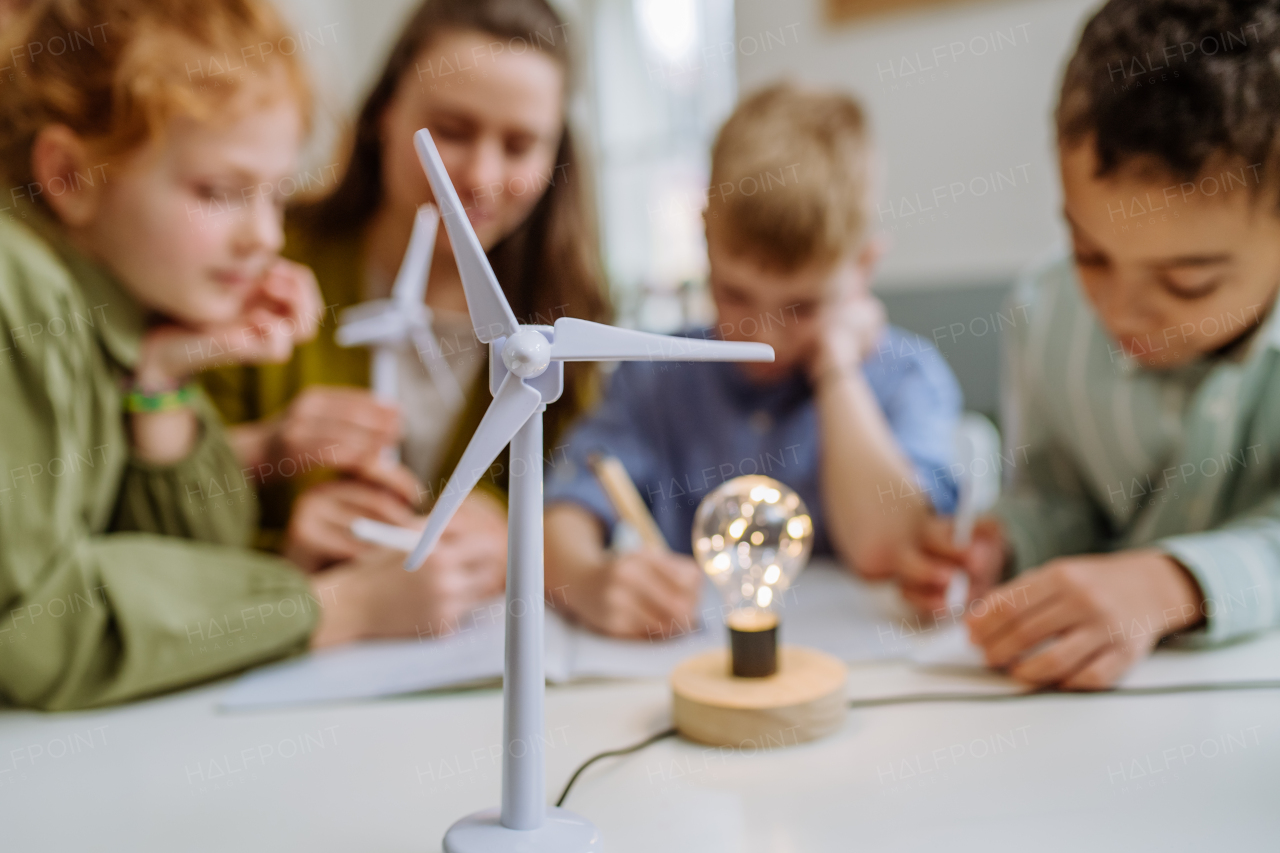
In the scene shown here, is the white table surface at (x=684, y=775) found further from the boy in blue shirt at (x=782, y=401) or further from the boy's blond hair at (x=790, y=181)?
the boy's blond hair at (x=790, y=181)

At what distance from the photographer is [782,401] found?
0.86m

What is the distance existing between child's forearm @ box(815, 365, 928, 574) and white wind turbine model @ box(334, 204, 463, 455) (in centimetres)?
35

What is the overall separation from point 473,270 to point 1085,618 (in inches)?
15.7

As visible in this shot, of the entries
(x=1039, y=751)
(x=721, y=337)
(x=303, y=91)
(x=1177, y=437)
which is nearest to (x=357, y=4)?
(x=303, y=91)

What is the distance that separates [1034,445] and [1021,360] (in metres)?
0.07

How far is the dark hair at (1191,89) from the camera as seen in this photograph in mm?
501

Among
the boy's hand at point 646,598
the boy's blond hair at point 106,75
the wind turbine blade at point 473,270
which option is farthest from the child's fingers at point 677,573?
the boy's blond hair at point 106,75

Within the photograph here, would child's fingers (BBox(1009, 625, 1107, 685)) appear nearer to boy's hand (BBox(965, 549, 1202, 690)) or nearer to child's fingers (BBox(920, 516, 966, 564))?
boy's hand (BBox(965, 549, 1202, 690))

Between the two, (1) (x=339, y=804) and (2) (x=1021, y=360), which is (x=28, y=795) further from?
(2) (x=1021, y=360)

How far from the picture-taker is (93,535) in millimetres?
592

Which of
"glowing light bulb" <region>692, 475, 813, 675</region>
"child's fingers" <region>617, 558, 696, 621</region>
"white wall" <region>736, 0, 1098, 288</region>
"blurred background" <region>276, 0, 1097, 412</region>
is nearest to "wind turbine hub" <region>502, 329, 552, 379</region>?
"glowing light bulb" <region>692, 475, 813, 675</region>

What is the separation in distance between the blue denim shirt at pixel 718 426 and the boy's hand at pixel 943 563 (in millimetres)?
161

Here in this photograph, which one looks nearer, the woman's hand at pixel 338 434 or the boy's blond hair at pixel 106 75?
the boy's blond hair at pixel 106 75

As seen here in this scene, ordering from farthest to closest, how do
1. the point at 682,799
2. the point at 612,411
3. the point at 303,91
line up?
1. the point at 612,411
2. the point at 303,91
3. the point at 682,799
